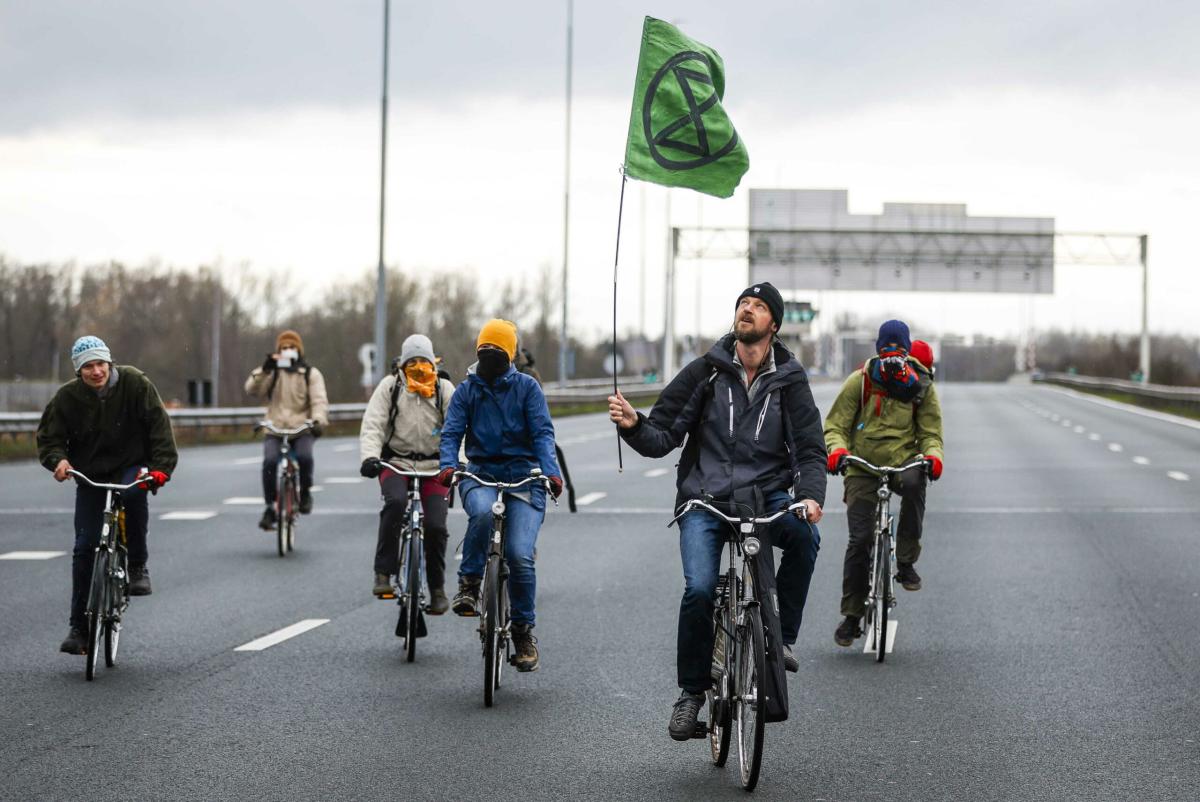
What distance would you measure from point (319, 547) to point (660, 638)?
6180 millimetres

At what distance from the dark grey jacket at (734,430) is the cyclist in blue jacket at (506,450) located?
1.77m

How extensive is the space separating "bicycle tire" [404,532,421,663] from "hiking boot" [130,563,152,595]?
1.34 meters

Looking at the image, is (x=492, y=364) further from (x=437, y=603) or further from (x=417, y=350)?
(x=437, y=603)

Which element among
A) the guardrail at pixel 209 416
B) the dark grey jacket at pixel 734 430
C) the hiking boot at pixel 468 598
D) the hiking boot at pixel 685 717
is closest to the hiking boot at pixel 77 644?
the hiking boot at pixel 468 598

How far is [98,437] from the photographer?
895 cm

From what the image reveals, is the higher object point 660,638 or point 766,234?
point 766,234

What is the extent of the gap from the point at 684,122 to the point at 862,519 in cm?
282

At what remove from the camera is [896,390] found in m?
9.57

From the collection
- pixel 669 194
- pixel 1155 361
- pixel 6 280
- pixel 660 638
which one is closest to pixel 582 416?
pixel 669 194

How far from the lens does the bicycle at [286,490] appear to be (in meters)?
14.8

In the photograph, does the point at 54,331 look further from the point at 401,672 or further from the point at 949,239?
the point at 401,672

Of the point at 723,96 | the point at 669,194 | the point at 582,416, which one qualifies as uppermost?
the point at 669,194

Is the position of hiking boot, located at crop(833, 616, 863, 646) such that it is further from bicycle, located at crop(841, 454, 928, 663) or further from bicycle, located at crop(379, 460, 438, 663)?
bicycle, located at crop(379, 460, 438, 663)

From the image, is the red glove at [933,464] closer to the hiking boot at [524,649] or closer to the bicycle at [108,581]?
the hiking boot at [524,649]
